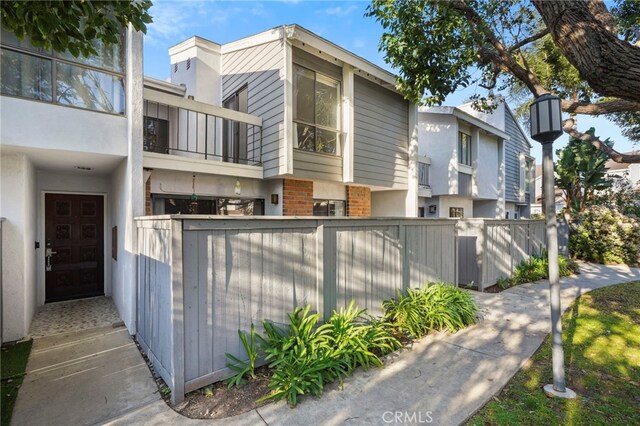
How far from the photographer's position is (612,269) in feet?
33.3

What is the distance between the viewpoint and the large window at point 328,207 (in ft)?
27.5

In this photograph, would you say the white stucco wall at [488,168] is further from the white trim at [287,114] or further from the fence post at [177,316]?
the fence post at [177,316]

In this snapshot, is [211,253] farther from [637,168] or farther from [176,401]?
[637,168]

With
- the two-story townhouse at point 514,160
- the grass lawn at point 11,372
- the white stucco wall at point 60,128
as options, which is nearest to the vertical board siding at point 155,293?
the grass lawn at point 11,372

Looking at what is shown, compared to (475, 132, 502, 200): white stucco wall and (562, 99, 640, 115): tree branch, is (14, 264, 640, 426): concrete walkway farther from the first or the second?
(475, 132, 502, 200): white stucco wall

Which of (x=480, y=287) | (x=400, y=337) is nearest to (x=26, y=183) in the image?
Answer: (x=400, y=337)

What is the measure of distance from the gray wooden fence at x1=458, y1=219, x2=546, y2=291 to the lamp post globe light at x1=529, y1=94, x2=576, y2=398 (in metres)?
4.11

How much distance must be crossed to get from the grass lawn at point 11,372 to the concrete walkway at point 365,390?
84 millimetres

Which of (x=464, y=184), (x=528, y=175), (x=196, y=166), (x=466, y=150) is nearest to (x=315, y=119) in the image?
(x=196, y=166)

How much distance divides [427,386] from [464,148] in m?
12.9

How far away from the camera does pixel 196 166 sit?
627 cm

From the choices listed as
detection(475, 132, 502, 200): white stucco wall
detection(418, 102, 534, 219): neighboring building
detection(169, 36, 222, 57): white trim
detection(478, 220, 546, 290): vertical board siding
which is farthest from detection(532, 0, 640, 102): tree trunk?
detection(475, 132, 502, 200): white stucco wall

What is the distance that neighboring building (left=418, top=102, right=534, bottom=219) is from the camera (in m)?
12.7

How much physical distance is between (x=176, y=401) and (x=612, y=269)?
1357 cm
